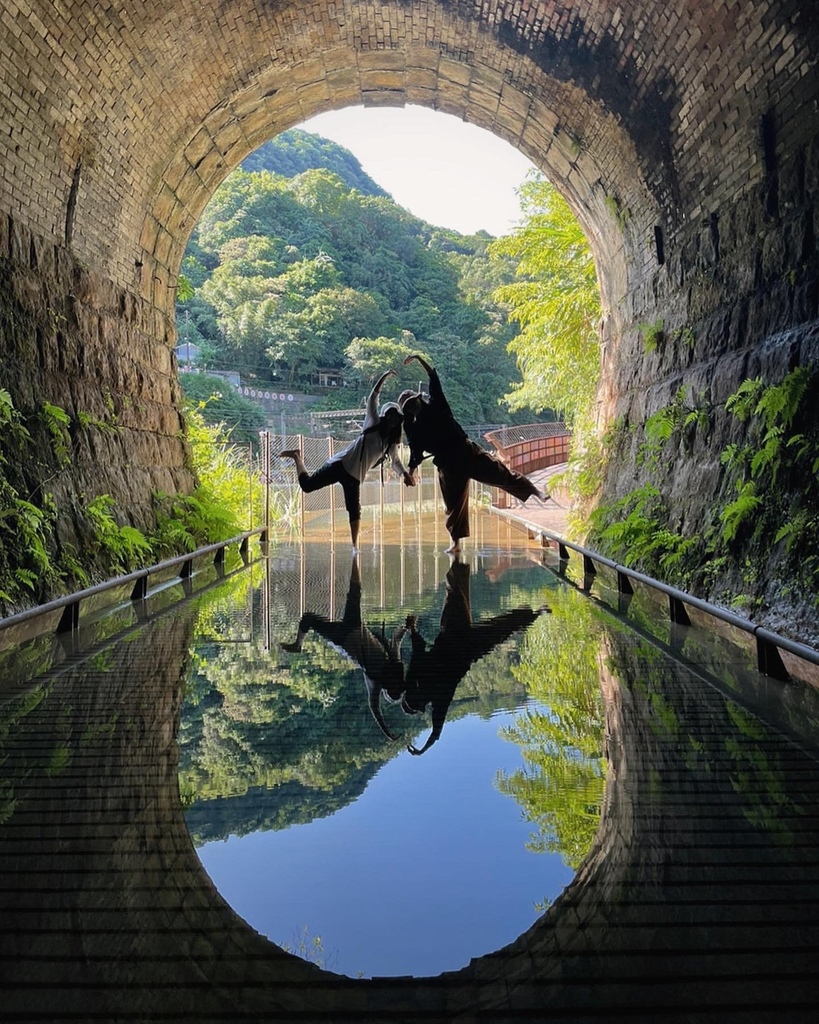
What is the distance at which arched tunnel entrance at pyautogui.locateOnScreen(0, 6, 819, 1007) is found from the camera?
697 cm

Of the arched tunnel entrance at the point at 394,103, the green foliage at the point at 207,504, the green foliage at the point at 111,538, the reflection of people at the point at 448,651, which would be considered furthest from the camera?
the green foliage at the point at 207,504

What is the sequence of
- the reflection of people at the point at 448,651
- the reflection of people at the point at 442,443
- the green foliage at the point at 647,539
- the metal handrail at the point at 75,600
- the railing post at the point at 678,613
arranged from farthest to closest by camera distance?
the reflection of people at the point at 442,443, the green foliage at the point at 647,539, the railing post at the point at 678,613, the metal handrail at the point at 75,600, the reflection of people at the point at 448,651

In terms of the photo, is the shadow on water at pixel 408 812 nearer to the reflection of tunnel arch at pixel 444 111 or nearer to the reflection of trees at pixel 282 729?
the reflection of trees at pixel 282 729

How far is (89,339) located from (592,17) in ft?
20.3

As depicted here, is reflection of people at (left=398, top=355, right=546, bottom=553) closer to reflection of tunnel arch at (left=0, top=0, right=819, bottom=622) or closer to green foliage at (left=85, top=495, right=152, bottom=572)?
reflection of tunnel arch at (left=0, top=0, right=819, bottom=622)

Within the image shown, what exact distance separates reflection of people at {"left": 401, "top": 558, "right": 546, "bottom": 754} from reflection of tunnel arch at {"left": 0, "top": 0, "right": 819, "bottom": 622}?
2261 mm

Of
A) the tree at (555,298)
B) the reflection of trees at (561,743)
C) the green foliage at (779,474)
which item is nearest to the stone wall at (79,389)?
the reflection of trees at (561,743)

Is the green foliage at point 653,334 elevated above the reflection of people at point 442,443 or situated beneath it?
elevated above

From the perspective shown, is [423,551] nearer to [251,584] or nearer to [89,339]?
[251,584]

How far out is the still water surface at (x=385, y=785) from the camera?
86.0 inches

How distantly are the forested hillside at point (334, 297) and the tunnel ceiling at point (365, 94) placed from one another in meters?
32.6

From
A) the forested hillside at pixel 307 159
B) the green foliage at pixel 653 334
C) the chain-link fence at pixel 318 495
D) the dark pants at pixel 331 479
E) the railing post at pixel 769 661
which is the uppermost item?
the forested hillside at pixel 307 159

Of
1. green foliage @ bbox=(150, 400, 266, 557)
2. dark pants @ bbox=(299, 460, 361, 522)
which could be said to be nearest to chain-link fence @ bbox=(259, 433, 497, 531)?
green foliage @ bbox=(150, 400, 266, 557)

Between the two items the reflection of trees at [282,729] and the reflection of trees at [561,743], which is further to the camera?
the reflection of trees at [282,729]
